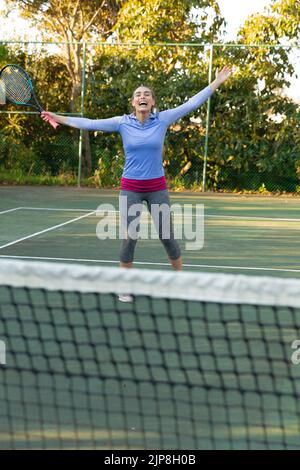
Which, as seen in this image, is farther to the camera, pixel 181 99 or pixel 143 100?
pixel 181 99

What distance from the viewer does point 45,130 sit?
18.8 meters

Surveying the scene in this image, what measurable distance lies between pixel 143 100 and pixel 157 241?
13.7ft

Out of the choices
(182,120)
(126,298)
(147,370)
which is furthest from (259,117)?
(147,370)

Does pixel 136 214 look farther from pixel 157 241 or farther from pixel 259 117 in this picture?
pixel 259 117

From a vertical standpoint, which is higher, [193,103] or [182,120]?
[182,120]

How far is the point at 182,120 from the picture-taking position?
17953 millimetres

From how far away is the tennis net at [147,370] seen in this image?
3.85 meters

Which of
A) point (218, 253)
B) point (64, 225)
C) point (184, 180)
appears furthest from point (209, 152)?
point (218, 253)

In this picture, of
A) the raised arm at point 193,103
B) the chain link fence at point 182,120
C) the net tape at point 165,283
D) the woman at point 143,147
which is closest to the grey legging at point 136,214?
the woman at point 143,147

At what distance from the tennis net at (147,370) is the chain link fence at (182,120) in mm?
11277

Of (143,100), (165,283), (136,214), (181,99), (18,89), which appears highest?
(181,99)

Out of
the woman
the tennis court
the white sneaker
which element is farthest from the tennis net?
the tennis court

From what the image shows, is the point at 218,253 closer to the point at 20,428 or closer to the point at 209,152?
the point at 20,428
